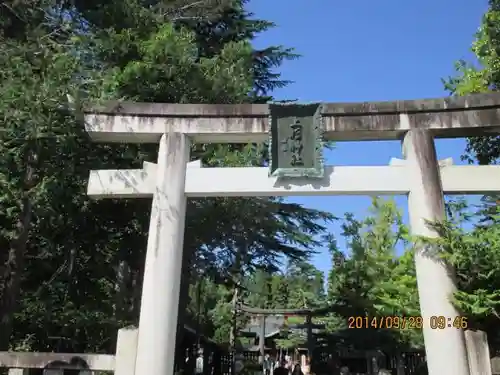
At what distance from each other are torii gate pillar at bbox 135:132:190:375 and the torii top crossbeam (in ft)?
1.02

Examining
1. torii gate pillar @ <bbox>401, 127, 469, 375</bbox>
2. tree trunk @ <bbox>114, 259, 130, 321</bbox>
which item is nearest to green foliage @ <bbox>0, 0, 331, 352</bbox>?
tree trunk @ <bbox>114, 259, 130, 321</bbox>

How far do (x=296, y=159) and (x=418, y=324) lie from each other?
2.90 metres

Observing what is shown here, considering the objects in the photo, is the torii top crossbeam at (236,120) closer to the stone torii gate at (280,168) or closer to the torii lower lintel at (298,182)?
the stone torii gate at (280,168)

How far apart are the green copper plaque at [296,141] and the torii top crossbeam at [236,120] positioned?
0.16 metres

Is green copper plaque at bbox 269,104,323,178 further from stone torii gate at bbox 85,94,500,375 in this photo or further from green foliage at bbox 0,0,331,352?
green foliage at bbox 0,0,331,352

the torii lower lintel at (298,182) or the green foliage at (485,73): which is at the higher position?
the green foliage at (485,73)

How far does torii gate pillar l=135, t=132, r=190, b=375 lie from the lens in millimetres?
6031

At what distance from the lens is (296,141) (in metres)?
7.02

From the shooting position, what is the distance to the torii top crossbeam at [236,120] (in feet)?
23.0

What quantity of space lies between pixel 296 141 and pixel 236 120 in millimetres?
1011

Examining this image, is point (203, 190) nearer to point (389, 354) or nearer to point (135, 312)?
point (135, 312)

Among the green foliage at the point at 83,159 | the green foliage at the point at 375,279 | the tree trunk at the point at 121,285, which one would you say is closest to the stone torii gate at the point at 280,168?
the green foliage at the point at 83,159

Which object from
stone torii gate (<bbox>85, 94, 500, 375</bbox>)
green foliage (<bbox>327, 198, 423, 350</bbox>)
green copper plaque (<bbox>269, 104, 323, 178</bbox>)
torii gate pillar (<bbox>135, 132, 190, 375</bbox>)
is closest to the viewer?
torii gate pillar (<bbox>135, 132, 190, 375</bbox>)

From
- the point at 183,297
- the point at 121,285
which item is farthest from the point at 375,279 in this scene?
the point at 121,285
